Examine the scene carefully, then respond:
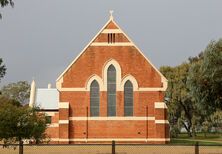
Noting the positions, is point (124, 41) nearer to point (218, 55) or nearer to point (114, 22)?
point (114, 22)

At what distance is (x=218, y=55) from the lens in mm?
31766

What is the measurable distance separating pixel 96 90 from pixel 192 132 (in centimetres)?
3704

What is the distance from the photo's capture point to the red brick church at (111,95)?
56.9m

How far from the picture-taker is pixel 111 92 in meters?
57.8

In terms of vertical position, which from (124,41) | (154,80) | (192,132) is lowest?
(192,132)

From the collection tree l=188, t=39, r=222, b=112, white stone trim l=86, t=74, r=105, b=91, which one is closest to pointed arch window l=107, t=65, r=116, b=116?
white stone trim l=86, t=74, r=105, b=91

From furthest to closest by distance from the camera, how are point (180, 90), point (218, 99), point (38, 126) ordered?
point (180, 90) → point (218, 99) → point (38, 126)

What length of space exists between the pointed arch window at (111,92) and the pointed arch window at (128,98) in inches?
49.1

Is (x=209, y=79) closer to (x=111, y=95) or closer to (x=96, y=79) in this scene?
(x=111, y=95)

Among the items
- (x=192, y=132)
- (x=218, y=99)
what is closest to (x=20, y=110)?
(x=218, y=99)

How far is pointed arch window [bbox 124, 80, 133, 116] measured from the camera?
188 feet

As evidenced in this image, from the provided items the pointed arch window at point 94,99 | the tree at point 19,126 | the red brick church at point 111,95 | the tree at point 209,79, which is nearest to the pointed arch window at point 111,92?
the red brick church at point 111,95

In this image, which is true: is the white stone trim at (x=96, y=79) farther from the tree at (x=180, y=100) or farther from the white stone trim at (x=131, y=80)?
the tree at (x=180, y=100)

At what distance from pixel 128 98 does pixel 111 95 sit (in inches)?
76.6
